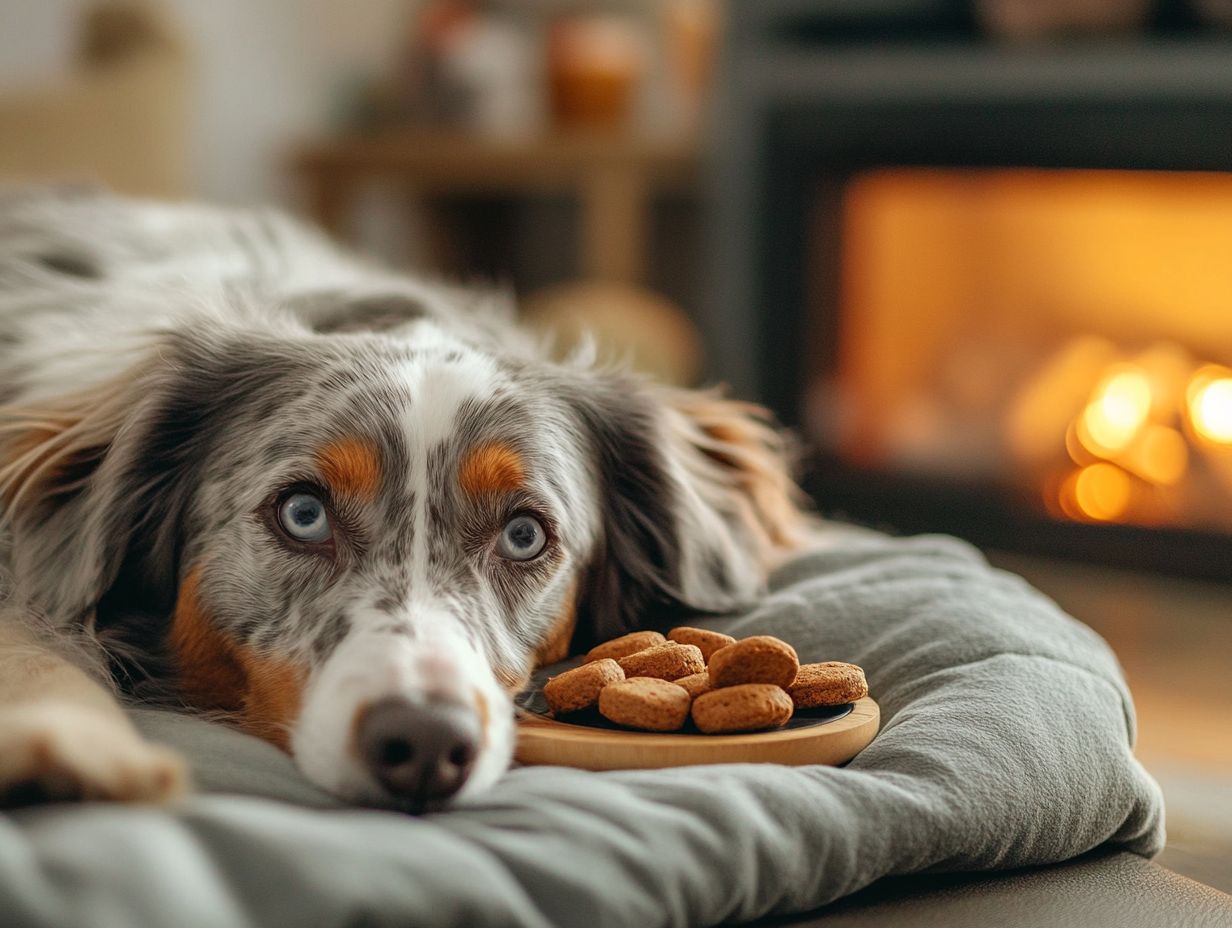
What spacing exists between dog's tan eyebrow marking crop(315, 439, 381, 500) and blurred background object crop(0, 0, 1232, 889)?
4.99 ft

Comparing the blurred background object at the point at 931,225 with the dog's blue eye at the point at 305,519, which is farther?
the blurred background object at the point at 931,225

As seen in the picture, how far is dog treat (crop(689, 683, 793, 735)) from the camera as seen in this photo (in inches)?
53.9

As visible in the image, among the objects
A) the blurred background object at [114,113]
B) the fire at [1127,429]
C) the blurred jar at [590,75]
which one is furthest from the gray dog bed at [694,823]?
the blurred jar at [590,75]

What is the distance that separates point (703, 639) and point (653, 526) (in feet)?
0.99

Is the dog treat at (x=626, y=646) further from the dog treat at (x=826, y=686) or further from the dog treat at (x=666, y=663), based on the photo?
the dog treat at (x=826, y=686)

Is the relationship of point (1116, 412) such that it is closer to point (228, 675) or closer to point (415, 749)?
point (228, 675)

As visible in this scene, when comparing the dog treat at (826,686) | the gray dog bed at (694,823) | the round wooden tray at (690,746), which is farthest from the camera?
the dog treat at (826,686)

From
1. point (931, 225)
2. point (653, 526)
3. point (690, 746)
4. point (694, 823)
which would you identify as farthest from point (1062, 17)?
point (694, 823)

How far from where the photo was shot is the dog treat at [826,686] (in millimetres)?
1440

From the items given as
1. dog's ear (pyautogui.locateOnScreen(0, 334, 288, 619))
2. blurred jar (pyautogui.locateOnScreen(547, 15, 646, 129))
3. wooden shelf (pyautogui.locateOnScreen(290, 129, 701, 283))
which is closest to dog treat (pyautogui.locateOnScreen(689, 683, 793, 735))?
dog's ear (pyautogui.locateOnScreen(0, 334, 288, 619))

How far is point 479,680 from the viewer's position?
134 centimetres

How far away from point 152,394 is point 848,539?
1059 mm

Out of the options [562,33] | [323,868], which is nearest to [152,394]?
[323,868]

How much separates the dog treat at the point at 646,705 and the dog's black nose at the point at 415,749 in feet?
0.68
